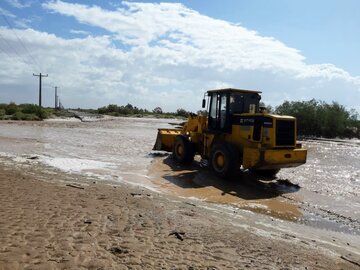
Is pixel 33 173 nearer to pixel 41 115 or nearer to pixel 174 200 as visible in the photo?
pixel 174 200

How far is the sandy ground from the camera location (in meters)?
5.41

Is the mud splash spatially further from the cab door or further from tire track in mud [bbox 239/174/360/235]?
the cab door

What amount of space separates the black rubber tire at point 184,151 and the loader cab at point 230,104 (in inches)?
73.3

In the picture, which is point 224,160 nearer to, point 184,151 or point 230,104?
point 230,104

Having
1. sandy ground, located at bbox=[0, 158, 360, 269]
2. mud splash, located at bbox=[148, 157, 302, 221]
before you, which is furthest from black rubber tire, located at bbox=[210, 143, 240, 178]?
sandy ground, located at bbox=[0, 158, 360, 269]

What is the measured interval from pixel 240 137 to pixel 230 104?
1.29 m

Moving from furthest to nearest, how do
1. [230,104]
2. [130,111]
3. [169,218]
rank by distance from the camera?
[130,111]
[230,104]
[169,218]

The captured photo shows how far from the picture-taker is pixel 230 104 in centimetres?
1484

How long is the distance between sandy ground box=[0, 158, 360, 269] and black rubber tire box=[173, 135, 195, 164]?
745cm

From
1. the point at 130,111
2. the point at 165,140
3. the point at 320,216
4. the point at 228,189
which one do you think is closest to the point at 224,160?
the point at 228,189

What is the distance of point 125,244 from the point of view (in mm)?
6027

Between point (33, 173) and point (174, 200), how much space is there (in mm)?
4846

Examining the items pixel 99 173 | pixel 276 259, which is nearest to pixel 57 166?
pixel 99 173

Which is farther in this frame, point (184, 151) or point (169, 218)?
point (184, 151)
